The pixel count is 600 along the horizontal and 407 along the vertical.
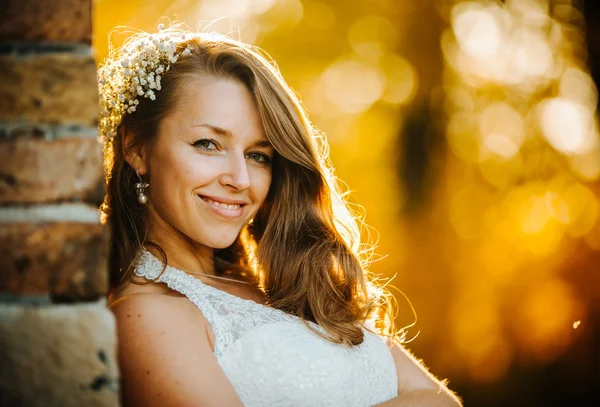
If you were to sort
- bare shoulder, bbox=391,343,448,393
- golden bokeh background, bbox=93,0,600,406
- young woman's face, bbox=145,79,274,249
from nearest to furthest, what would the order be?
young woman's face, bbox=145,79,274,249
bare shoulder, bbox=391,343,448,393
golden bokeh background, bbox=93,0,600,406

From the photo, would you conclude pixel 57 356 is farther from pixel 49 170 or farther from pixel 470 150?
pixel 470 150

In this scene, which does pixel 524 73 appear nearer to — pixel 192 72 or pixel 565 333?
pixel 565 333

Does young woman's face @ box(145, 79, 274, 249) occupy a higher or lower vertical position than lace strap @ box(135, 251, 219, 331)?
higher

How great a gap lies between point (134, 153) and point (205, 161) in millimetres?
359

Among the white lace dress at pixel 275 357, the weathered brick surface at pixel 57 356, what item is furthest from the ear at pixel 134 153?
the weathered brick surface at pixel 57 356

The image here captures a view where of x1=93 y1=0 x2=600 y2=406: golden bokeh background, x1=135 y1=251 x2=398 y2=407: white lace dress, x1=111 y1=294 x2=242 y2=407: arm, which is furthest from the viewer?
x1=93 y1=0 x2=600 y2=406: golden bokeh background

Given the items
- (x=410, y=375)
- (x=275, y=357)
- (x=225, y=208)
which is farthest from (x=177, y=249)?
(x=410, y=375)

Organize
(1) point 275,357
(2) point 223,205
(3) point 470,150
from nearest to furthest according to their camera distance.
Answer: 1. (1) point 275,357
2. (2) point 223,205
3. (3) point 470,150

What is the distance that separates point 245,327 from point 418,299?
806 cm

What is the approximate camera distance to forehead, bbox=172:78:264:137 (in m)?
2.41

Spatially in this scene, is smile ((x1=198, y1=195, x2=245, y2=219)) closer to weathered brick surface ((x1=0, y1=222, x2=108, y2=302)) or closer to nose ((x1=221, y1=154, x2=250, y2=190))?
nose ((x1=221, y1=154, x2=250, y2=190))

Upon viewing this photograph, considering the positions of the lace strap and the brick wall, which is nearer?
the brick wall

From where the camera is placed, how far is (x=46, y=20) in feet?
3.76

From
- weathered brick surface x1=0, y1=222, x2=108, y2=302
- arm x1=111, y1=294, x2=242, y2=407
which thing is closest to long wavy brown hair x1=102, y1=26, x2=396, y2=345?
arm x1=111, y1=294, x2=242, y2=407
